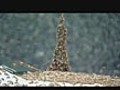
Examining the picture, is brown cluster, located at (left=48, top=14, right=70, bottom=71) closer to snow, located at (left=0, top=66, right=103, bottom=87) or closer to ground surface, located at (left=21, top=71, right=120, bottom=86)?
ground surface, located at (left=21, top=71, right=120, bottom=86)

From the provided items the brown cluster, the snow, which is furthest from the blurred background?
the snow

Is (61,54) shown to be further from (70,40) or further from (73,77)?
(73,77)

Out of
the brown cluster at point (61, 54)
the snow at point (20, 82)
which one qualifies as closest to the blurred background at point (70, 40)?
the brown cluster at point (61, 54)

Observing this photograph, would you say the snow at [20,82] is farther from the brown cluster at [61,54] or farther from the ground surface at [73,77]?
the brown cluster at [61,54]

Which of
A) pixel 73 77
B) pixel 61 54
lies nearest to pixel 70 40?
pixel 61 54
